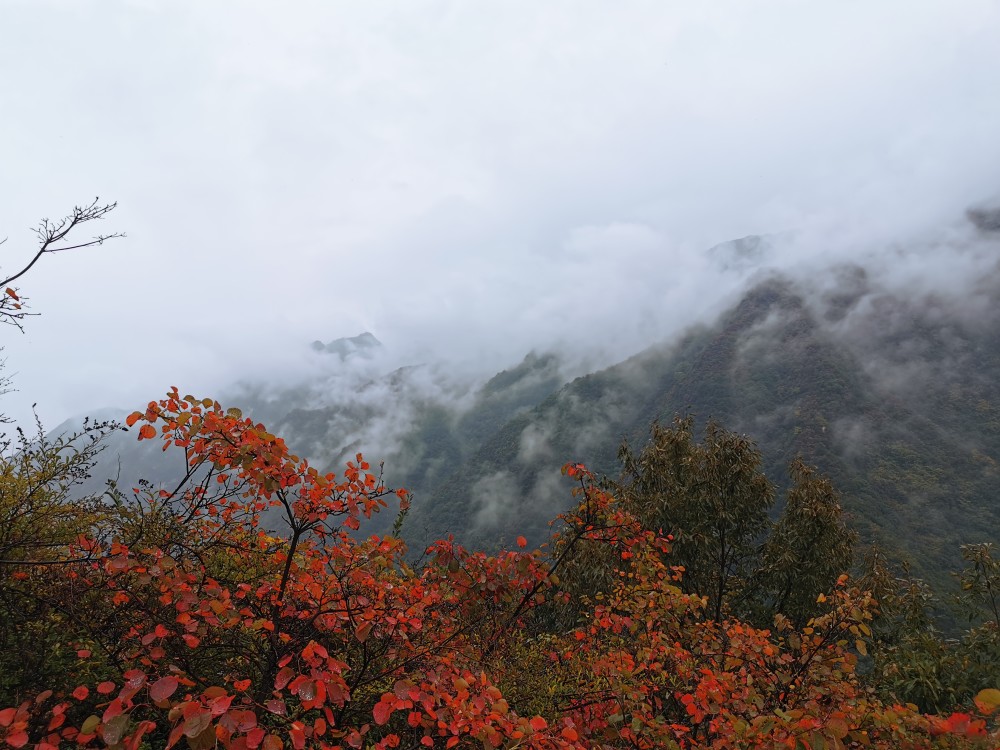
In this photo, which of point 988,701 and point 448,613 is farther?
point 448,613

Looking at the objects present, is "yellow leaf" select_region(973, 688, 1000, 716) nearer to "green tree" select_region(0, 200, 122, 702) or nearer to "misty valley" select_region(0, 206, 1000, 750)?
"misty valley" select_region(0, 206, 1000, 750)

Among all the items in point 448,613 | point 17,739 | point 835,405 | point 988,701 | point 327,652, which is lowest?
point 835,405

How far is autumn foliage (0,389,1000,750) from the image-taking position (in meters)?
3.31

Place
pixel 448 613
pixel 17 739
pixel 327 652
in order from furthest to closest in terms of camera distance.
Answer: pixel 448 613
pixel 327 652
pixel 17 739

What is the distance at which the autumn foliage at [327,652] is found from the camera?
3307mm

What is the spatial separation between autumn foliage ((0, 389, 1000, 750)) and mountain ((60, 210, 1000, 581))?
52891 mm

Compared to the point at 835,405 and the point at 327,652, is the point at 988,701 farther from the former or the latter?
the point at 835,405

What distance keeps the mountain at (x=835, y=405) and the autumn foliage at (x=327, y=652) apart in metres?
52.9

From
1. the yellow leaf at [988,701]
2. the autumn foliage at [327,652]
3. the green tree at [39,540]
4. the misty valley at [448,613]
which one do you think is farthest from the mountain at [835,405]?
the green tree at [39,540]

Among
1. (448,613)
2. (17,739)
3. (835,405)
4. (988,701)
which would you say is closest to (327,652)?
(17,739)

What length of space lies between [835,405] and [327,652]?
107 metres

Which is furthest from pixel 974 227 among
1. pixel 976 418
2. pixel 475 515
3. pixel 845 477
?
pixel 475 515

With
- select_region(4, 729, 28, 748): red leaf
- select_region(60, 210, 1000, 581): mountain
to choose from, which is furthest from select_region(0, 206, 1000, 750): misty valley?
select_region(60, 210, 1000, 581): mountain

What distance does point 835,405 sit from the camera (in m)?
91.4
